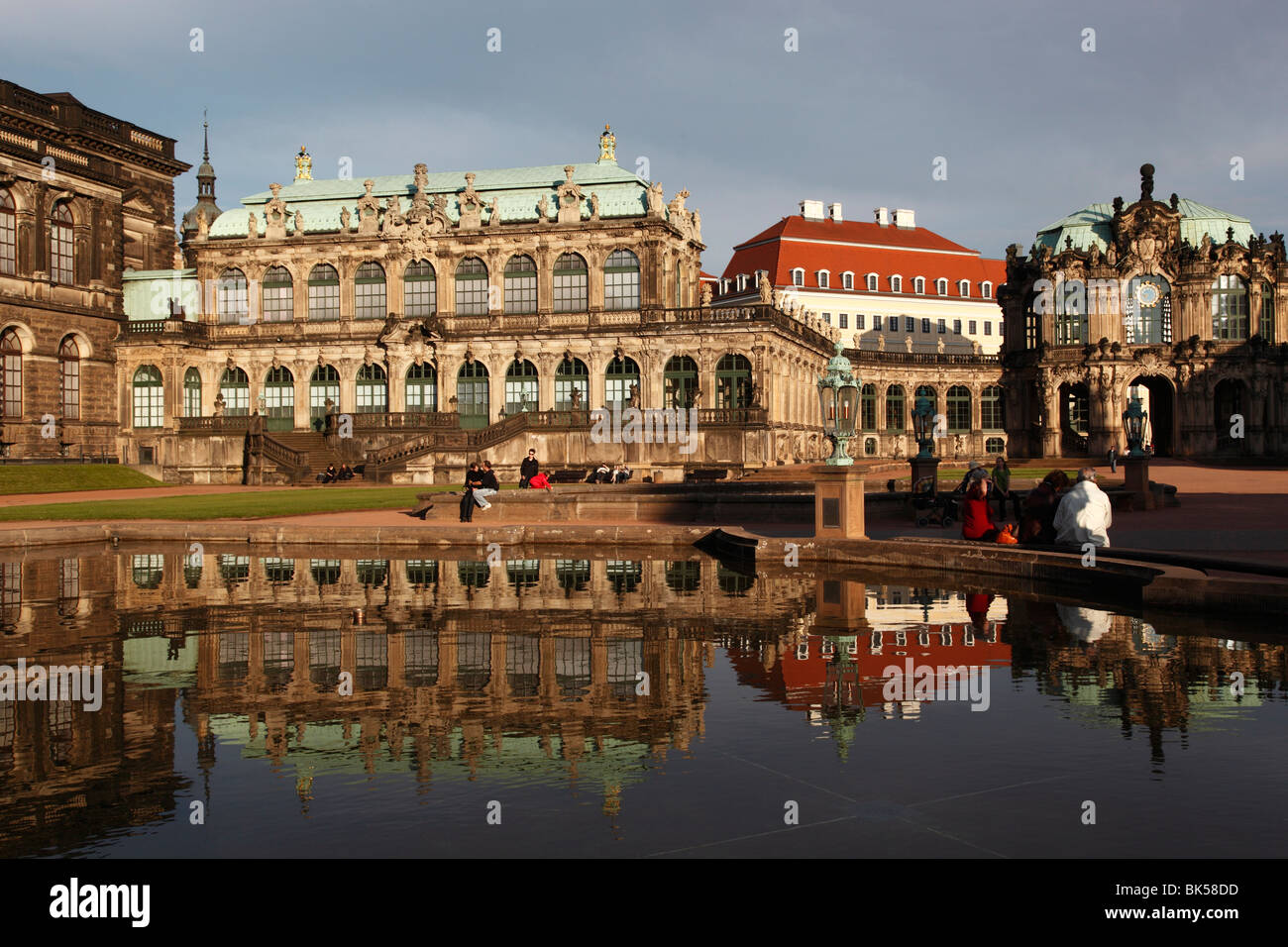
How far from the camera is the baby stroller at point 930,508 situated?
103 feet

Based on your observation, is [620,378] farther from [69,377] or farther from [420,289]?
[69,377]

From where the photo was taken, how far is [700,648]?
14.5 meters

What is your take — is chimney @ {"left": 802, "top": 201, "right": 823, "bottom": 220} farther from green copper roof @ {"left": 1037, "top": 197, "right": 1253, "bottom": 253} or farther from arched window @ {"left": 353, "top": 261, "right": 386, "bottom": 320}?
arched window @ {"left": 353, "top": 261, "right": 386, "bottom": 320}

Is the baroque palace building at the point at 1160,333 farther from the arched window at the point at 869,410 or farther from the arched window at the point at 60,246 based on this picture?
the arched window at the point at 60,246

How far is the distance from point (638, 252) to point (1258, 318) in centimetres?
4197

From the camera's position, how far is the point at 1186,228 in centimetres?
8638

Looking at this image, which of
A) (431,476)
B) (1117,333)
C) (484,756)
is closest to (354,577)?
(484,756)

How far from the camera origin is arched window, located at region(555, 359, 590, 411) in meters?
70.2

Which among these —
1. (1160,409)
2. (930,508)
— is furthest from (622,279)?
(1160,409)

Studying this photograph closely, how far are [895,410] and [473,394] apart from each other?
35043 mm

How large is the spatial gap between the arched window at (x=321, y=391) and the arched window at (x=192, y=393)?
698cm

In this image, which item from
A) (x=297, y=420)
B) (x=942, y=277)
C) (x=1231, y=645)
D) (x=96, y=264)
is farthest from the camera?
(x=942, y=277)

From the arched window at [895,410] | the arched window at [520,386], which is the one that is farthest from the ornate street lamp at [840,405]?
the arched window at [895,410]
